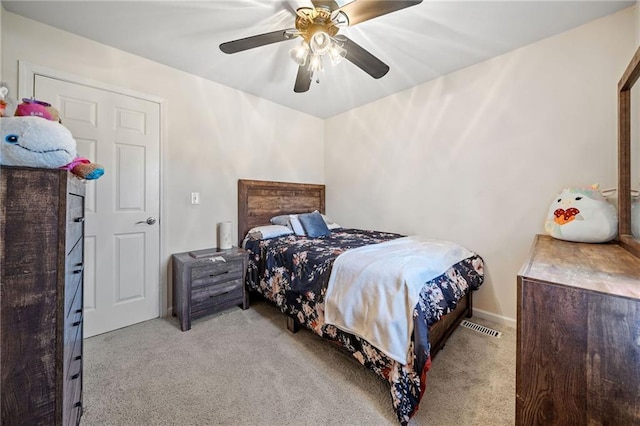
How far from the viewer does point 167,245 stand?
8.07ft

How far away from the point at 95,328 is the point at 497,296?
3.61 m

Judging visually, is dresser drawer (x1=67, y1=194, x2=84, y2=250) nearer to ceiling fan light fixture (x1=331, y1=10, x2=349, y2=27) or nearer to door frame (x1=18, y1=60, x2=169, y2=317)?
door frame (x1=18, y1=60, x2=169, y2=317)

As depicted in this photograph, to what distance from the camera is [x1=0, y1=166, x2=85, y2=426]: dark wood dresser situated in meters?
0.73

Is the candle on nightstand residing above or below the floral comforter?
above

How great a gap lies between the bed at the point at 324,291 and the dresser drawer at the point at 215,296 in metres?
0.15

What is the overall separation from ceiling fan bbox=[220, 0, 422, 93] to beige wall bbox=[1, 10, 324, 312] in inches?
46.0

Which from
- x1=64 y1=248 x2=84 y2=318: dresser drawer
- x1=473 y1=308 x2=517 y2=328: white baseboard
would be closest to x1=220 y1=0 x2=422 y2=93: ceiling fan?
x1=64 y1=248 x2=84 y2=318: dresser drawer

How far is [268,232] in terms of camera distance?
276 cm

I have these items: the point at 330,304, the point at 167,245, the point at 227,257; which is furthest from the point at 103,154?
the point at 330,304

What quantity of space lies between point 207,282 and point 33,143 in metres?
1.78

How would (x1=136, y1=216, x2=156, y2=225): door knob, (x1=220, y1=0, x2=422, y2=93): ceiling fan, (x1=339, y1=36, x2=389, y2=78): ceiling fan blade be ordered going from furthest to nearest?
1. (x1=136, y1=216, x2=156, y2=225): door knob
2. (x1=339, y1=36, x2=389, y2=78): ceiling fan blade
3. (x1=220, y1=0, x2=422, y2=93): ceiling fan

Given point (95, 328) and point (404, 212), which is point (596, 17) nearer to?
point (404, 212)

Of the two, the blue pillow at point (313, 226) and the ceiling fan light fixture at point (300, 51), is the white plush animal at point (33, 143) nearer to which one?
the ceiling fan light fixture at point (300, 51)

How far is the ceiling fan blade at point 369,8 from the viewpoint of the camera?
4.31 feet
